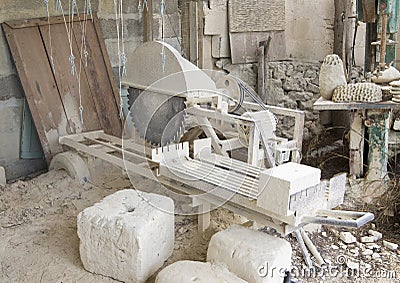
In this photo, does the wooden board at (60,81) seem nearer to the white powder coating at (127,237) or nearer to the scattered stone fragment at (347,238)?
the white powder coating at (127,237)

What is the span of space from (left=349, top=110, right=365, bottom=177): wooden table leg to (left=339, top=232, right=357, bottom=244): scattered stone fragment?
1.09 m

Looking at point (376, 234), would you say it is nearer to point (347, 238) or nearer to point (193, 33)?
point (347, 238)

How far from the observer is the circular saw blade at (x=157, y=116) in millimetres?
3594

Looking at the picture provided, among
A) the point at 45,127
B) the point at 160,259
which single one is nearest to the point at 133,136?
the point at 45,127

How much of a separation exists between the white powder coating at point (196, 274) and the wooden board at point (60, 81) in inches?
91.4

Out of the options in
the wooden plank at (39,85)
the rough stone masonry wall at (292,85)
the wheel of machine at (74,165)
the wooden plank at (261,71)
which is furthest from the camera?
the rough stone masonry wall at (292,85)

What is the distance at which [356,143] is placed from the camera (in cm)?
467

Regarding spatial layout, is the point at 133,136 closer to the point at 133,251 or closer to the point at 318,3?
the point at 133,251

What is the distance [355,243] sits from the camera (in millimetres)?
3740

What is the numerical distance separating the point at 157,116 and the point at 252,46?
2653 millimetres

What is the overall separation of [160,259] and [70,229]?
887 millimetres

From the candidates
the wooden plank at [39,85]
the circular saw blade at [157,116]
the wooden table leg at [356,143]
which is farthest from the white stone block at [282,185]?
the wooden plank at [39,85]

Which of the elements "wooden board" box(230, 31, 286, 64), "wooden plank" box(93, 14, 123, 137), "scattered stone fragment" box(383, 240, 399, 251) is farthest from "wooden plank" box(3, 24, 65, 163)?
"scattered stone fragment" box(383, 240, 399, 251)

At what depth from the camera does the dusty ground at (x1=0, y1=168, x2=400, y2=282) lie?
3.12m
